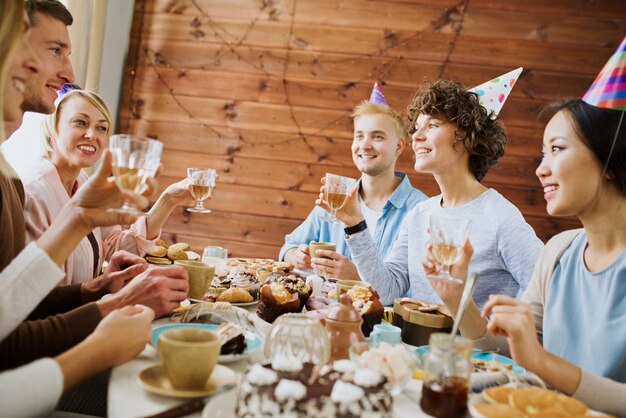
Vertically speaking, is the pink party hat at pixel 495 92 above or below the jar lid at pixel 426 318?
above

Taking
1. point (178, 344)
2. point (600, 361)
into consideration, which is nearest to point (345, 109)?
point (600, 361)

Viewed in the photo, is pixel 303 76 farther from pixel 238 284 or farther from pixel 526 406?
pixel 526 406

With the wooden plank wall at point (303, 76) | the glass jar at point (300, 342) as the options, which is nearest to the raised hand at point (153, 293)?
the glass jar at point (300, 342)

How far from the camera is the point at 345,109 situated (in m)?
3.93

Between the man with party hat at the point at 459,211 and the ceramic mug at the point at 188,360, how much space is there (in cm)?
122

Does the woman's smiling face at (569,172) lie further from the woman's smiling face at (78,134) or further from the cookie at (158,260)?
the woman's smiling face at (78,134)

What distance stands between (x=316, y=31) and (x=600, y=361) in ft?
10.6

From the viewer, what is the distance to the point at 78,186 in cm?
224

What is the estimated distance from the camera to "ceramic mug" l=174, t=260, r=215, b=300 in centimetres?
158

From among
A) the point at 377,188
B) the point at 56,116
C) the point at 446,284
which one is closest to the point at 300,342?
the point at 446,284

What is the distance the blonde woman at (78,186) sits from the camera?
1.91m

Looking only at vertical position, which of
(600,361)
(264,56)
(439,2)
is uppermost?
(439,2)

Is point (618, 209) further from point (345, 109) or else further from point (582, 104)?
Result: point (345, 109)

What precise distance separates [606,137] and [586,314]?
48 centimetres
